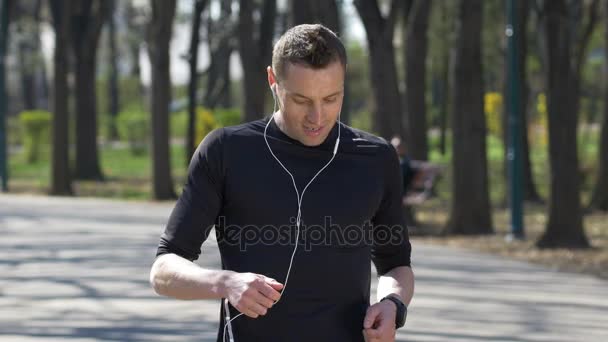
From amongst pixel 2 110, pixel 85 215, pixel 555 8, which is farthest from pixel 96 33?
pixel 555 8

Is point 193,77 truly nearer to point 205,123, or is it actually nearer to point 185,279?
point 205,123

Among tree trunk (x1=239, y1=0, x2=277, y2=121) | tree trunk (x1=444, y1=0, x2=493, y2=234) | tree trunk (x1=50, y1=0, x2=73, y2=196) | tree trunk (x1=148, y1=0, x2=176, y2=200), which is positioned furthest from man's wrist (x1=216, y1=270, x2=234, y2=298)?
tree trunk (x1=50, y1=0, x2=73, y2=196)

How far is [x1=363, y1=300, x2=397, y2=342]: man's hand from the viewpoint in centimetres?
340

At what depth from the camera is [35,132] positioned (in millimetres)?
39812

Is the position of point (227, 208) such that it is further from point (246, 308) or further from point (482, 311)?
point (482, 311)

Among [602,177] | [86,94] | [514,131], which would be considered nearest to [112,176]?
[86,94]

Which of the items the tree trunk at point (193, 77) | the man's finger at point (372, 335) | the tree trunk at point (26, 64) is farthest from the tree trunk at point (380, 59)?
the tree trunk at point (26, 64)

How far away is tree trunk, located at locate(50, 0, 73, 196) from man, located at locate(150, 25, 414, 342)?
2392 centimetres

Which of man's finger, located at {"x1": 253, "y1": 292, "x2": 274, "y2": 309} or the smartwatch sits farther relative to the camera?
the smartwatch

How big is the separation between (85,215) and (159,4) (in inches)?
253

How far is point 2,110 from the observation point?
1184 inches

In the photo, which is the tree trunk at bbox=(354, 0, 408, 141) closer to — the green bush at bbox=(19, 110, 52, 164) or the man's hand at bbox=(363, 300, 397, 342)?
the man's hand at bbox=(363, 300, 397, 342)

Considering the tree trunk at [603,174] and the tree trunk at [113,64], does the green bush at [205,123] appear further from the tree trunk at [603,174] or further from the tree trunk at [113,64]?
the tree trunk at [603,174]

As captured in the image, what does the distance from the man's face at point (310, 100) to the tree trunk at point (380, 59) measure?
16.2 m
